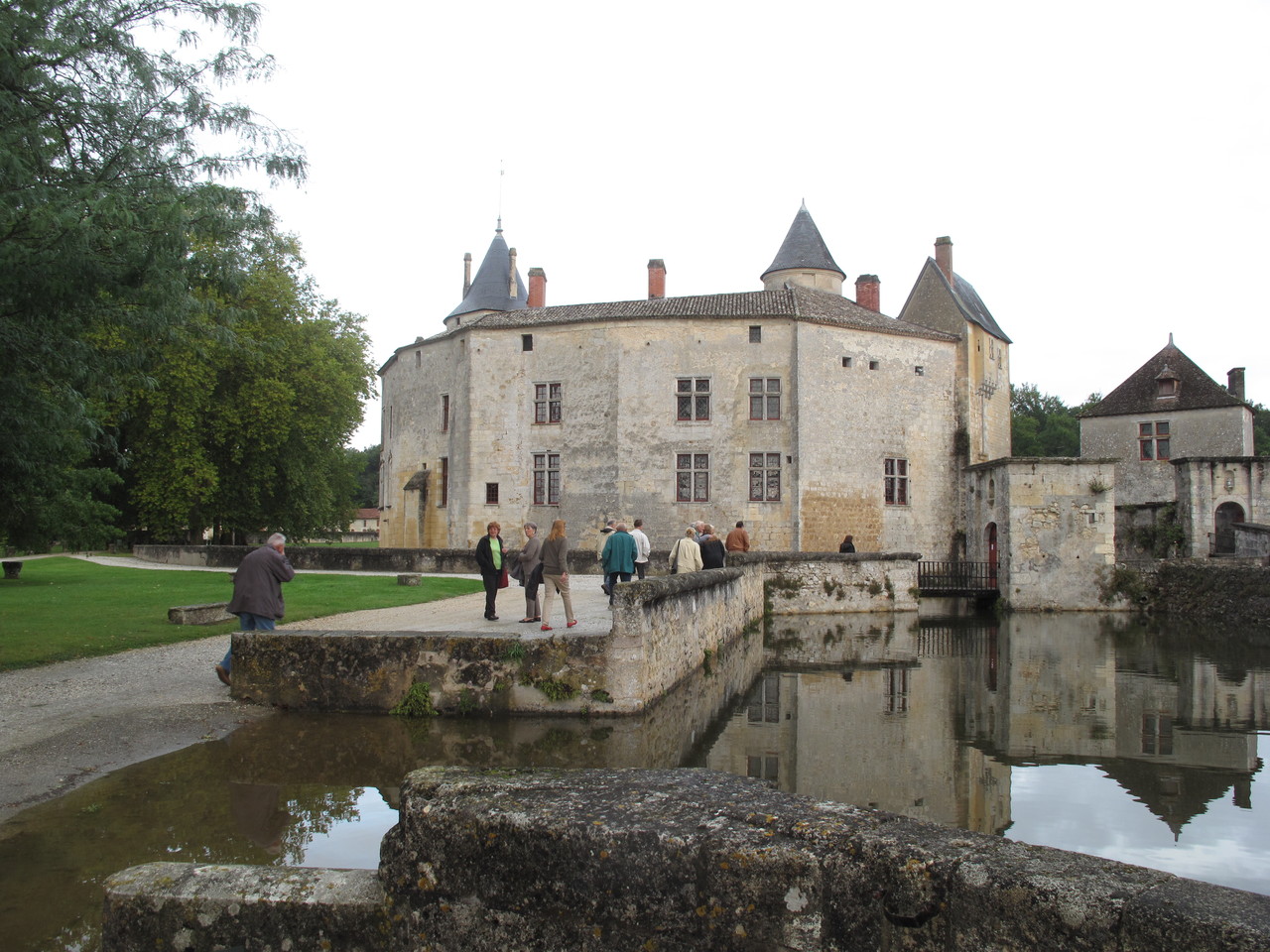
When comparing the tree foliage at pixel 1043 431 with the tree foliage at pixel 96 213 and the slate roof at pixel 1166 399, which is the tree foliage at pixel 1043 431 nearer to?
the slate roof at pixel 1166 399

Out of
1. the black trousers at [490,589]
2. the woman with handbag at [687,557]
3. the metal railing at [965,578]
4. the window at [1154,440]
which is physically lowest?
the metal railing at [965,578]

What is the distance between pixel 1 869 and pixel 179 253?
16.1 ft

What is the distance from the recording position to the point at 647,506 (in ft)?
95.8

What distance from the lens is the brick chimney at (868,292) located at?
3459cm

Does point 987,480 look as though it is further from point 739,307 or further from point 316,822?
point 316,822

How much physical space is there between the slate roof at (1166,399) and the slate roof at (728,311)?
14.3 m

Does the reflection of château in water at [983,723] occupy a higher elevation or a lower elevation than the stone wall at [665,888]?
lower

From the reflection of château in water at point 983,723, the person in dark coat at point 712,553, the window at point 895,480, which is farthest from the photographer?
the window at point 895,480

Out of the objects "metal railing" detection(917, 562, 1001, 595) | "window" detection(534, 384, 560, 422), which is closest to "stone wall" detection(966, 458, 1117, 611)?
"metal railing" detection(917, 562, 1001, 595)

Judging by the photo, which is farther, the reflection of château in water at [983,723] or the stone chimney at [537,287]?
the stone chimney at [537,287]

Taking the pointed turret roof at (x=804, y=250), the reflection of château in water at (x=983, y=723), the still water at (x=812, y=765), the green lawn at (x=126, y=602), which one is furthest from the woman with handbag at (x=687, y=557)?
the pointed turret roof at (x=804, y=250)

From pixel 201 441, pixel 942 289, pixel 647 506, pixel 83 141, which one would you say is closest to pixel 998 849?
pixel 83 141

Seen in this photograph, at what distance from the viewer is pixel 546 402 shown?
1206 inches

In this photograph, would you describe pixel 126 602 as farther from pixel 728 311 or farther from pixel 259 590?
pixel 728 311
